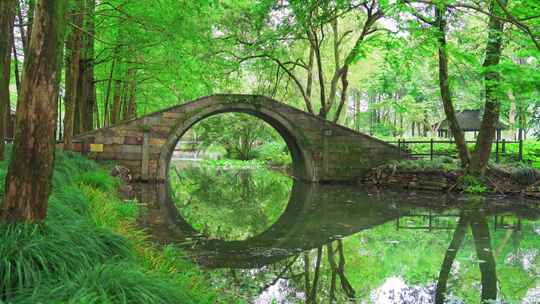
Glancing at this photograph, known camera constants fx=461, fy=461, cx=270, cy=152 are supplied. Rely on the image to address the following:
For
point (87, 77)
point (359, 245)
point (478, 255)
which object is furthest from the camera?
point (87, 77)

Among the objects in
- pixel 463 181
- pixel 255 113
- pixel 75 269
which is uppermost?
pixel 255 113

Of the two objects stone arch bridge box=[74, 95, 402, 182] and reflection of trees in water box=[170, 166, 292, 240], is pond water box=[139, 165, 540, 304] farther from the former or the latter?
stone arch bridge box=[74, 95, 402, 182]

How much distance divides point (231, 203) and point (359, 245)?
208 inches

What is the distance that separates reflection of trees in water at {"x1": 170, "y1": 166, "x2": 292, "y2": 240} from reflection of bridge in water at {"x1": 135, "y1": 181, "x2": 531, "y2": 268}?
284 millimetres

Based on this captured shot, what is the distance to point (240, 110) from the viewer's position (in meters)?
16.2

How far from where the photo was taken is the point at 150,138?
1492 centimetres

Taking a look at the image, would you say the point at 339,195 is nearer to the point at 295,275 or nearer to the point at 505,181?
the point at 505,181

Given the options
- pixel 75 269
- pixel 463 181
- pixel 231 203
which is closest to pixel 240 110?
pixel 231 203

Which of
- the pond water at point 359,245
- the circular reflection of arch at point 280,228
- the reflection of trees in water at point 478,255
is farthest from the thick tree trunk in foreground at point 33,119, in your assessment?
the reflection of trees in water at point 478,255

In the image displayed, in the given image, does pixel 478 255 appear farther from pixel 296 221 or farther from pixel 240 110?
pixel 240 110

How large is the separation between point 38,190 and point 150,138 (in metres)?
11.9

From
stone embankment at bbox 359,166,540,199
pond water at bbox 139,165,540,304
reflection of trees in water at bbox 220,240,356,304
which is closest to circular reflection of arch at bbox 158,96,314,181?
pond water at bbox 139,165,540,304

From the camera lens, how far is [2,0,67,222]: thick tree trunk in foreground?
321cm

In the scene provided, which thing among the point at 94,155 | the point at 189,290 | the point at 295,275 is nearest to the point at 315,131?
the point at 94,155
